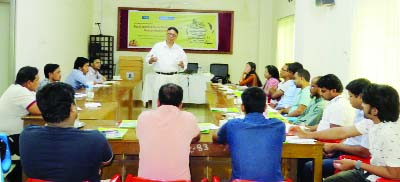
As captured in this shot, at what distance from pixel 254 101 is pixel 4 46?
4.68 meters

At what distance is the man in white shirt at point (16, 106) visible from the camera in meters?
3.99

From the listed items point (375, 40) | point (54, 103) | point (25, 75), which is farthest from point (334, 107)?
point (25, 75)

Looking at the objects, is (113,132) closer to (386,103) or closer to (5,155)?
(5,155)

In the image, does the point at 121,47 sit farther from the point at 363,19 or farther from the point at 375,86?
the point at 375,86

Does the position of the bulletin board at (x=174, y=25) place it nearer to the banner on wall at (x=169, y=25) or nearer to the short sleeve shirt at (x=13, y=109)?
the banner on wall at (x=169, y=25)

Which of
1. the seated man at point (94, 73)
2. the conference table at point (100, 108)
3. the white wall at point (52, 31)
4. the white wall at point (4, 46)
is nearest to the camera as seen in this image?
the conference table at point (100, 108)

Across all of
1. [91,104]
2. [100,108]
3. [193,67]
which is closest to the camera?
[100,108]

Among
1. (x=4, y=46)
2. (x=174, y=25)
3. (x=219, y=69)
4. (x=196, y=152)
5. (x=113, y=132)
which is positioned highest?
(x=174, y=25)

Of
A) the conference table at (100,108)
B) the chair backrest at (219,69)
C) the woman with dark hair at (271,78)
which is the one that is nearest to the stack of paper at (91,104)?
the conference table at (100,108)

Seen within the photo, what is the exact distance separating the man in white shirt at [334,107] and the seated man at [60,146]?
2.02 m

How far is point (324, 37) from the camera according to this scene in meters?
6.50

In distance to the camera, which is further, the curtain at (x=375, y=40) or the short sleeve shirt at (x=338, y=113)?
Result: the curtain at (x=375, y=40)

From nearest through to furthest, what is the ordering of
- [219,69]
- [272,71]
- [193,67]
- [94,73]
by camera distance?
[272,71]
[94,73]
[193,67]
[219,69]

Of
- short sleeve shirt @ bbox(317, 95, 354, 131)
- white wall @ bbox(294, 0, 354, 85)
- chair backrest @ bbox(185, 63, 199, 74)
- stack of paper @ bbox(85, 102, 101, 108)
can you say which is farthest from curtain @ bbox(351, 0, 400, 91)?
chair backrest @ bbox(185, 63, 199, 74)
